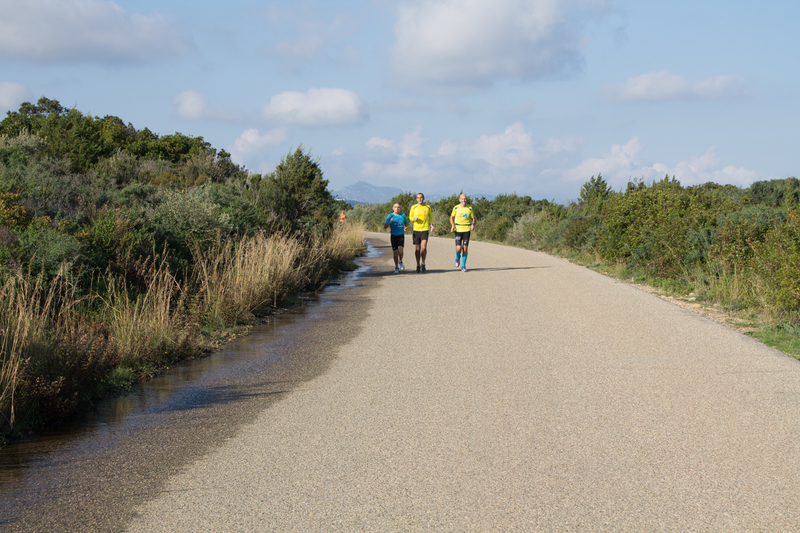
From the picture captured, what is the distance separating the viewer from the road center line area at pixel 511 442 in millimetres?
3570

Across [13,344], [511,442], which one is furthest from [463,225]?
[13,344]

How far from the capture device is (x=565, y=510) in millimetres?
3600

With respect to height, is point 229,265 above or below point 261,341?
above

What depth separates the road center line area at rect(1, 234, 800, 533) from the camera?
3570 mm

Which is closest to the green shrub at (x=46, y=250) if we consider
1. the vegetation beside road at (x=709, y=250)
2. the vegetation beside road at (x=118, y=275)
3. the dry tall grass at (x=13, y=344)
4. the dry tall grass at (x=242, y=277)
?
the vegetation beside road at (x=118, y=275)

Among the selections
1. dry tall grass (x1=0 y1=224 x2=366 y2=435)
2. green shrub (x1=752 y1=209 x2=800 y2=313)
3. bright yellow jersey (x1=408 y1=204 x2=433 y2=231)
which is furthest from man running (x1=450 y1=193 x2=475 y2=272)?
green shrub (x1=752 y1=209 x2=800 y2=313)

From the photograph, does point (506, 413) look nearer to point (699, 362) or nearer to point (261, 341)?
point (699, 362)

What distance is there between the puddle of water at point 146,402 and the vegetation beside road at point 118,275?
0.72 feet

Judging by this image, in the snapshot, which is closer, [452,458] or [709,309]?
[452,458]

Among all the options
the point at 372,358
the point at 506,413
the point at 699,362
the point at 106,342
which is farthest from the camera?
the point at 372,358

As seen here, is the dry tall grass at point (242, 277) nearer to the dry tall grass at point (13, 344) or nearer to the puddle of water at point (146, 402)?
the puddle of water at point (146, 402)

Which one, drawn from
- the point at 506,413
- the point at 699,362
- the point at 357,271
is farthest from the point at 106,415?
the point at 357,271

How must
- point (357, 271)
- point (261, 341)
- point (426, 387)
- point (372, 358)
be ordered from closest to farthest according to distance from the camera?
point (426, 387)
point (372, 358)
point (261, 341)
point (357, 271)

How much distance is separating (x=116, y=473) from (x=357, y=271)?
14863 mm
